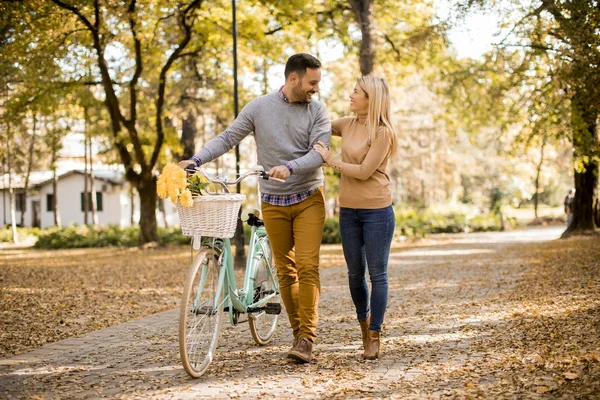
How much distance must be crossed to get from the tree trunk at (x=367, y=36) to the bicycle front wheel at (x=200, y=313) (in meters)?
13.5

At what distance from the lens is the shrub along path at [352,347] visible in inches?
177

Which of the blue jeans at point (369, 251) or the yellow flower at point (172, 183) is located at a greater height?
the yellow flower at point (172, 183)

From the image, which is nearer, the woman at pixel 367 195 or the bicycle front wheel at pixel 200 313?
the bicycle front wheel at pixel 200 313

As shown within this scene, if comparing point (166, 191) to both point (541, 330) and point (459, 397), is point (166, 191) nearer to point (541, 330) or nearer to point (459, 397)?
point (459, 397)

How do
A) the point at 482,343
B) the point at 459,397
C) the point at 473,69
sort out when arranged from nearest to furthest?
the point at 459,397 < the point at 482,343 < the point at 473,69

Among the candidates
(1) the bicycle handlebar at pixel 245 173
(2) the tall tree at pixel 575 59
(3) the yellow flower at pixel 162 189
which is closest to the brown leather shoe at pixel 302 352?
(1) the bicycle handlebar at pixel 245 173

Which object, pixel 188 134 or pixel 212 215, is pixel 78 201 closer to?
pixel 188 134

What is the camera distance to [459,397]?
414 cm

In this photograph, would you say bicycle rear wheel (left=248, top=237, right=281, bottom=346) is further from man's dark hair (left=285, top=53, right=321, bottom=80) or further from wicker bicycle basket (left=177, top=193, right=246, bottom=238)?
man's dark hair (left=285, top=53, right=321, bottom=80)

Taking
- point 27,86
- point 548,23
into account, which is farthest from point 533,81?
point 27,86

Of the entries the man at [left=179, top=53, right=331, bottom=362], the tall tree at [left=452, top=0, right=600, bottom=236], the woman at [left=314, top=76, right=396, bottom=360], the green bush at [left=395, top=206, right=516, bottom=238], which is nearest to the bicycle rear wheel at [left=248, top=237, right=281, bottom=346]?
the man at [left=179, top=53, right=331, bottom=362]

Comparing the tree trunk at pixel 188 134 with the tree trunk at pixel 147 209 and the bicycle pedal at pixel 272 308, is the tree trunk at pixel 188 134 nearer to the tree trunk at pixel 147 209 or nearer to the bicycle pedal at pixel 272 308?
the tree trunk at pixel 147 209

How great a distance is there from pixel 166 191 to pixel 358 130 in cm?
164

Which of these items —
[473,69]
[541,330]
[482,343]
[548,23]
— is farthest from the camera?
[473,69]
